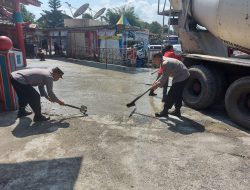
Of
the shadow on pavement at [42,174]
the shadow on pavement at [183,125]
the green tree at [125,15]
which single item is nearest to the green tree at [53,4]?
the green tree at [125,15]

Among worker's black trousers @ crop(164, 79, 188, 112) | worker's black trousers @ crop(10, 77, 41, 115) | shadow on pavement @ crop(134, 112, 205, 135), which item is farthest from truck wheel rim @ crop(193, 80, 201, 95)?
worker's black trousers @ crop(10, 77, 41, 115)

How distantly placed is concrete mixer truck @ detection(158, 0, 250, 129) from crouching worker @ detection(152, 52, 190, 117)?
2.15ft

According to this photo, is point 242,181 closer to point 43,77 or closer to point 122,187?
point 122,187

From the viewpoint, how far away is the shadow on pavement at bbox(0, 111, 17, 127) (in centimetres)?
574

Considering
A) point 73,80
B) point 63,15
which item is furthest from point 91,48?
point 63,15

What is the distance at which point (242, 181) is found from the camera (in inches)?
140

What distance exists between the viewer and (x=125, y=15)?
67625mm

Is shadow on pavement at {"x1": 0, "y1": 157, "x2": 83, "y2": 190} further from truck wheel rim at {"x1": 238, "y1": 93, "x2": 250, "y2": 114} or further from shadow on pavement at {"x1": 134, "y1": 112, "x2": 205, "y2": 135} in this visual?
truck wheel rim at {"x1": 238, "y1": 93, "x2": 250, "y2": 114}

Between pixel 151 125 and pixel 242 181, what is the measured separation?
235 cm

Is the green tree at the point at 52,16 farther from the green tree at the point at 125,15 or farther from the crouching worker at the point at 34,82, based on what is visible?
the crouching worker at the point at 34,82

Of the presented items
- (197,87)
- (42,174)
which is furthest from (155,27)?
(42,174)

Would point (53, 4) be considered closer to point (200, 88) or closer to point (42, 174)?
point (200, 88)

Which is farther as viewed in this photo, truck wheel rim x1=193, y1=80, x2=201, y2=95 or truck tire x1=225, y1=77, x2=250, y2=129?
truck wheel rim x1=193, y1=80, x2=201, y2=95

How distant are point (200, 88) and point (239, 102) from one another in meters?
1.28
